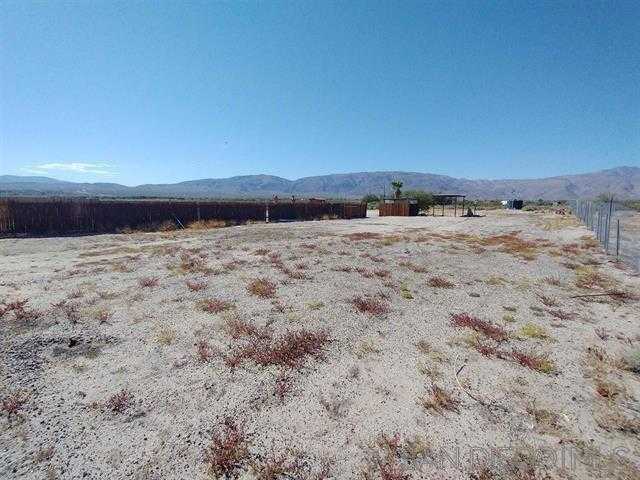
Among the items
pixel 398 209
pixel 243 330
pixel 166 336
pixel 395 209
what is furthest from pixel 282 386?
pixel 395 209

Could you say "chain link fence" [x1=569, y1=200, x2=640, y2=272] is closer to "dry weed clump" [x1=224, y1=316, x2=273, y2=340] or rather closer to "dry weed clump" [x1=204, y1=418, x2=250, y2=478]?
"dry weed clump" [x1=224, y1=316, x2=273, y2=340]

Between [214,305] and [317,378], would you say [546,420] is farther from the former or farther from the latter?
[214,305]

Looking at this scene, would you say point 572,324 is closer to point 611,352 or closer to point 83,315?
point 611,352

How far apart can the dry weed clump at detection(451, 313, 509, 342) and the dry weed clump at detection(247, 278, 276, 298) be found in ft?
12.6

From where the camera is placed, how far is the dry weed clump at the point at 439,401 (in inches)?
148

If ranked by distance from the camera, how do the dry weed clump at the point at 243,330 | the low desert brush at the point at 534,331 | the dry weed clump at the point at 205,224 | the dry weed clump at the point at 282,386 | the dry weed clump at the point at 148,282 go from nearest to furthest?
the dry weed clump at the point at 282,386 → the dry weed clump at the point at 243,330 → the low desert brush at the point at 534,331 → the dry weed clump at the point at 148,282 → the dry weed clump at the point at 205,224

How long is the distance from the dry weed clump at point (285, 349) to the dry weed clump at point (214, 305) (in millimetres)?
1527

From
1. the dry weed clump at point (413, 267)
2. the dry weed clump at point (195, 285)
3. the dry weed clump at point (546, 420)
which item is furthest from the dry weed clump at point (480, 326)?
the dry weed clump at point (195, 285)

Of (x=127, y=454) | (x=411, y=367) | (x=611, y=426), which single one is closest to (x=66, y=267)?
(x=127, y=454)

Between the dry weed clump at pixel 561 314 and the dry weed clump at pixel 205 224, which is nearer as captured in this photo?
the dry weed clump at pixel 561 314

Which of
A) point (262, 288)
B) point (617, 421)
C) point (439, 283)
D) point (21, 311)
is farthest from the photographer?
point (439, 283)

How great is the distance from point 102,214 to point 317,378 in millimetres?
22806

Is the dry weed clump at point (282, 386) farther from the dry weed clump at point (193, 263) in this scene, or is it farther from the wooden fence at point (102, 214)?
the wooden fence at point (102, 214)

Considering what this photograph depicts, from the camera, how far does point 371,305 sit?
6945 millimetres
